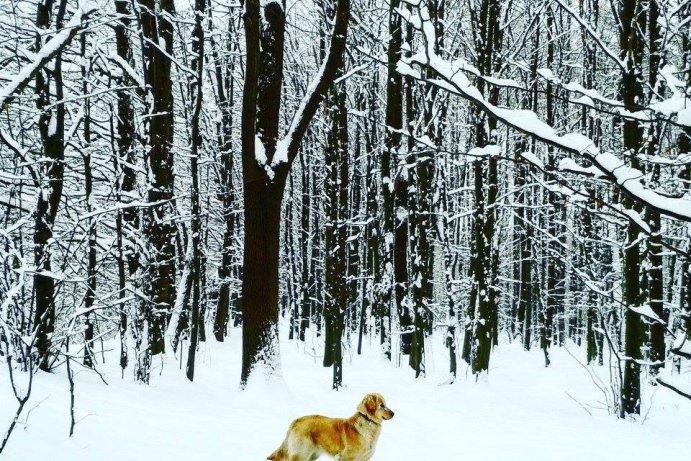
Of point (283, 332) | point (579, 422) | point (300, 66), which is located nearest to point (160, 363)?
point (579, 422)

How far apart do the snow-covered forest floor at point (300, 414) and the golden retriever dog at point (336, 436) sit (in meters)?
0.75

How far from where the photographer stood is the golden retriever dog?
4.48 metres

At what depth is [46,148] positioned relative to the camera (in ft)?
24.3

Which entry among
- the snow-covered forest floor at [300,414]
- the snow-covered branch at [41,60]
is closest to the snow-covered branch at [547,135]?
the snow-covered branch at [41,60]

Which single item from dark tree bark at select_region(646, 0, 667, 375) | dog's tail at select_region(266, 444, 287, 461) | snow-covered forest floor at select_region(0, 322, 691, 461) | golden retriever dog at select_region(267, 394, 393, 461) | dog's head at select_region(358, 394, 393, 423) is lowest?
snow-covered forest floor at select_region(0, 322, 691, 461)

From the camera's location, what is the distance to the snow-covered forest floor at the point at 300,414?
15.3ft

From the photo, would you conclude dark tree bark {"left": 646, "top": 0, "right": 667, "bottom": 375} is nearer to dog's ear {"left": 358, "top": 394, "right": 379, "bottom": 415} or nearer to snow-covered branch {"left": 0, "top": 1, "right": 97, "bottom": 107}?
dog's ear {"left": 358, "top": 394, "right": 379, "bottom": 415}

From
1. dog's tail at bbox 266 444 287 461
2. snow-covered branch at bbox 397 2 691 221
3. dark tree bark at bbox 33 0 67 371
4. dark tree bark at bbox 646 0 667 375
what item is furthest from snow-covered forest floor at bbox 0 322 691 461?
snow-covered branch at bbox 397 2 691 221

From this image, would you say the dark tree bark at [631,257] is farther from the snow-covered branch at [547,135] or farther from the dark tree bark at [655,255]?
the snow-covered branch at [547,135]

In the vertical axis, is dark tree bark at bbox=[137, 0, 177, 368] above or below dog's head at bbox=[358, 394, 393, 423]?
above

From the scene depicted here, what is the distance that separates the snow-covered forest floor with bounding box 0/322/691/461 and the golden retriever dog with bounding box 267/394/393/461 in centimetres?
75

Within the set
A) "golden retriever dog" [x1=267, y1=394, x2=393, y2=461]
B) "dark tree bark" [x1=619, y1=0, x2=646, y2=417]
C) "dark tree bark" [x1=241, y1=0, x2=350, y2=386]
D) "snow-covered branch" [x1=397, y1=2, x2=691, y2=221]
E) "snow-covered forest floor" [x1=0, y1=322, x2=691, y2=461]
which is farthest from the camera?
"dark tree bark" [x1=619, y1=0, x2=646, y2=417]

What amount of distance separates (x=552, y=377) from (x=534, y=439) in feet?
27.0

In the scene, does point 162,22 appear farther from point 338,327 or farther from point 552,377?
point 552,377
